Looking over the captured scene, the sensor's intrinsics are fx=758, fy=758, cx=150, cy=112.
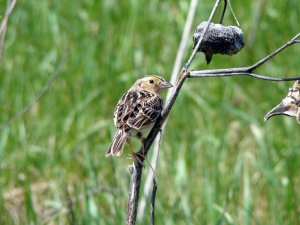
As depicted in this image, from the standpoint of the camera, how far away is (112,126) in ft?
18.9

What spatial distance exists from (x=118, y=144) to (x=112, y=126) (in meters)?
2.35

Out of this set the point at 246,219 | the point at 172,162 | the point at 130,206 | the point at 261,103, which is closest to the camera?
the point at 130,206

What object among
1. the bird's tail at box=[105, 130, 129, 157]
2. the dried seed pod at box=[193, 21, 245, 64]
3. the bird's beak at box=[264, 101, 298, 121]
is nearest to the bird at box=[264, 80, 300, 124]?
the bird's beak at box=[264, 101, 298, 121]

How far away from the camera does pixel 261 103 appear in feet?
19.9

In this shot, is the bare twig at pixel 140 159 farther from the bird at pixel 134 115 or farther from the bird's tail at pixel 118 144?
the bird at pixel 134 115

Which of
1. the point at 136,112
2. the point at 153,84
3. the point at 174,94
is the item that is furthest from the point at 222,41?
the point at 153,84

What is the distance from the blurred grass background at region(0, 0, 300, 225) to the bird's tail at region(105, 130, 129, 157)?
0.90 m

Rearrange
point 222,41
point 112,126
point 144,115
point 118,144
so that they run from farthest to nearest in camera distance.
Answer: point 112,126 < point 144,115 < point 118,144 < point 222,41

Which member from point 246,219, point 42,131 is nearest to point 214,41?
point 246,219

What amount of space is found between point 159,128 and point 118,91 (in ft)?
12.2

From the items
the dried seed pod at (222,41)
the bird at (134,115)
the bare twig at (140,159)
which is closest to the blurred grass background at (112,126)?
the bird at (134,115)

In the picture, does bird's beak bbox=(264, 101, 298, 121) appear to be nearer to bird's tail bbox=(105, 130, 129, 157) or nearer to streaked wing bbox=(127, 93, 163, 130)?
bird's tail bbox=(105, 130, 129, 157)

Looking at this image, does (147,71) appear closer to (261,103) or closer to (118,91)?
(118,91)

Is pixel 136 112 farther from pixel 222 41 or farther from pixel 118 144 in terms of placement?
pixel 222 41
